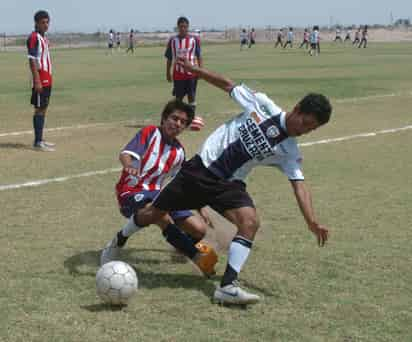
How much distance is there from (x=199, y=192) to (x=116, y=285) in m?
0.87

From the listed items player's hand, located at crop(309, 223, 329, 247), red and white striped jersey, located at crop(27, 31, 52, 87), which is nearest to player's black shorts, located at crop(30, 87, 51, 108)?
red and white striped jersey, located at crop(27, 31, 52, 87)

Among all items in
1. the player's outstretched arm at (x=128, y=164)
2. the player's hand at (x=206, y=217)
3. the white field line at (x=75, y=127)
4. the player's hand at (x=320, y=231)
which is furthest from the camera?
the white field line at (x=75, y=127)

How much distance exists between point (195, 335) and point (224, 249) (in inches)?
67.1

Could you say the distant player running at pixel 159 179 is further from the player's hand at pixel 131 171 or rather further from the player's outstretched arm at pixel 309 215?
the player's outstretched arm at pixel 309 215

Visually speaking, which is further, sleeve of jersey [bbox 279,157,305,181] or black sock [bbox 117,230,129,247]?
black sock [bbox 117,230,129,247]

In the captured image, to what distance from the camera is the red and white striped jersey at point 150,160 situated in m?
5.34

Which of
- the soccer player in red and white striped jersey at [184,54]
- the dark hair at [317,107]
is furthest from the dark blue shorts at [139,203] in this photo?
the soccer player in red and white striped jersey at [184,54]

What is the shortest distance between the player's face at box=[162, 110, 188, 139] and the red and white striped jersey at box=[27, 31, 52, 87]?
224 inches

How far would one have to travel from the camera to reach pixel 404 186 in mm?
8328

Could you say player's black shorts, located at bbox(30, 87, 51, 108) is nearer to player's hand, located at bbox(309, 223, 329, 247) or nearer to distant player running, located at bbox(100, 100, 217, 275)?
distant player running, located at bbox(100, 100, 217, 275)

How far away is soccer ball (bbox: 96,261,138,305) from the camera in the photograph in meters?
4.55

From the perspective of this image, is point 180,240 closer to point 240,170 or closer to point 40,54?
point 240,170

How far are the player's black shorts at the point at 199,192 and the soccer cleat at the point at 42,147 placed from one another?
5.82 metres

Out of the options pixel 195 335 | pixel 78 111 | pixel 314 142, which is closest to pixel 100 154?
pixel 314 142
